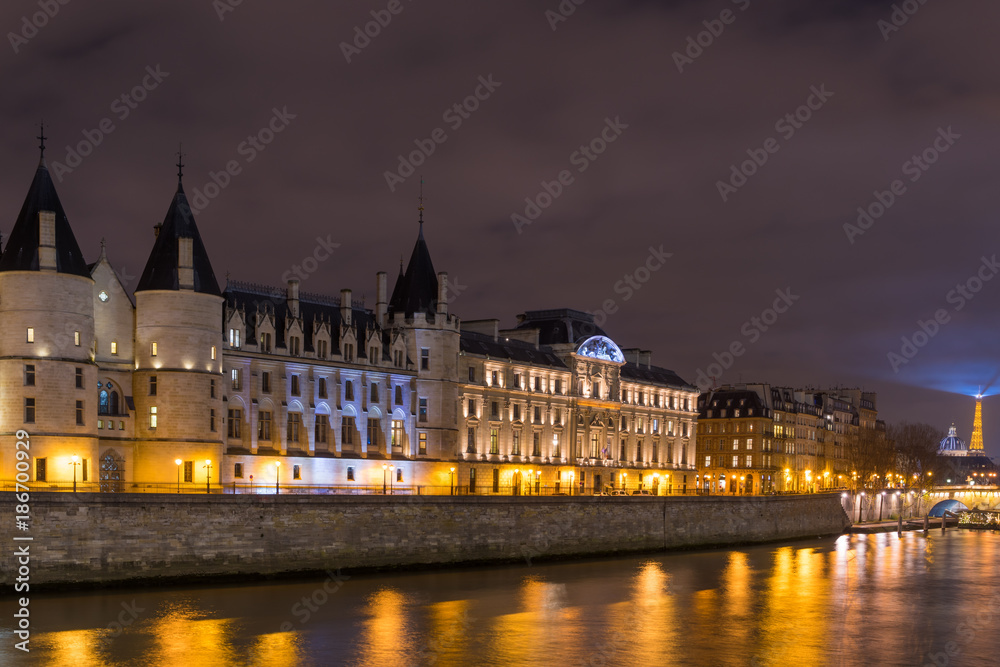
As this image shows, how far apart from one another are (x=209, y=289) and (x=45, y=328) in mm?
9694

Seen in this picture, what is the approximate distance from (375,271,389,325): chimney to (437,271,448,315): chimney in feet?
12.9

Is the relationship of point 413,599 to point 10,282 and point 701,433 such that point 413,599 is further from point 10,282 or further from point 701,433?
point 701,433

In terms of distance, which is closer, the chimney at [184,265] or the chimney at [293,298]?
the chimney at [184,265]

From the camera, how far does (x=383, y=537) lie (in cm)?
6209

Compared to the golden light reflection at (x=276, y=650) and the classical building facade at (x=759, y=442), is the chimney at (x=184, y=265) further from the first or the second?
the classical building facade at (x=759, y=442)

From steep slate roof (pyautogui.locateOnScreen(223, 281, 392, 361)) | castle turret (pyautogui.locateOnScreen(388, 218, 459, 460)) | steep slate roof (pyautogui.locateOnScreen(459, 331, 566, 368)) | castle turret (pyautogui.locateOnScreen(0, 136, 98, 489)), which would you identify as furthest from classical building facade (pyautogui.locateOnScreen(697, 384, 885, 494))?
castle turret (pyautogui.locateOnScreen(0, 136, 98, 489))

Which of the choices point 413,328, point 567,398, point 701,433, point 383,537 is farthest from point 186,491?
point 701,433

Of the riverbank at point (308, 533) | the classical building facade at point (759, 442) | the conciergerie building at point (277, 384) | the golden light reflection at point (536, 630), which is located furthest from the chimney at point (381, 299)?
the classical building facade at point (759, 442)

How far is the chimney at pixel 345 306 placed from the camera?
80562 millimetres

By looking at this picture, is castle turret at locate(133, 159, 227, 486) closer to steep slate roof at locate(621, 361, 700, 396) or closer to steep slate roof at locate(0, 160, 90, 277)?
steep slate roof at locate(0, 160, 90, 277)

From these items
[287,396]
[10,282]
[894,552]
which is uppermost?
[10,282]

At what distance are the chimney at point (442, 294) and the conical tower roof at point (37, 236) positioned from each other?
30758mm

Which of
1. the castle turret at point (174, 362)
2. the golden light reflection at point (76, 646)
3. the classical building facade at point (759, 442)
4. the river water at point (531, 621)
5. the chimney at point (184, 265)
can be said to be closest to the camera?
A: the golden light reflection at point (76, 646)

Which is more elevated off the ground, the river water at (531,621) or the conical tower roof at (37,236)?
the conical tower roof at (37,236)
